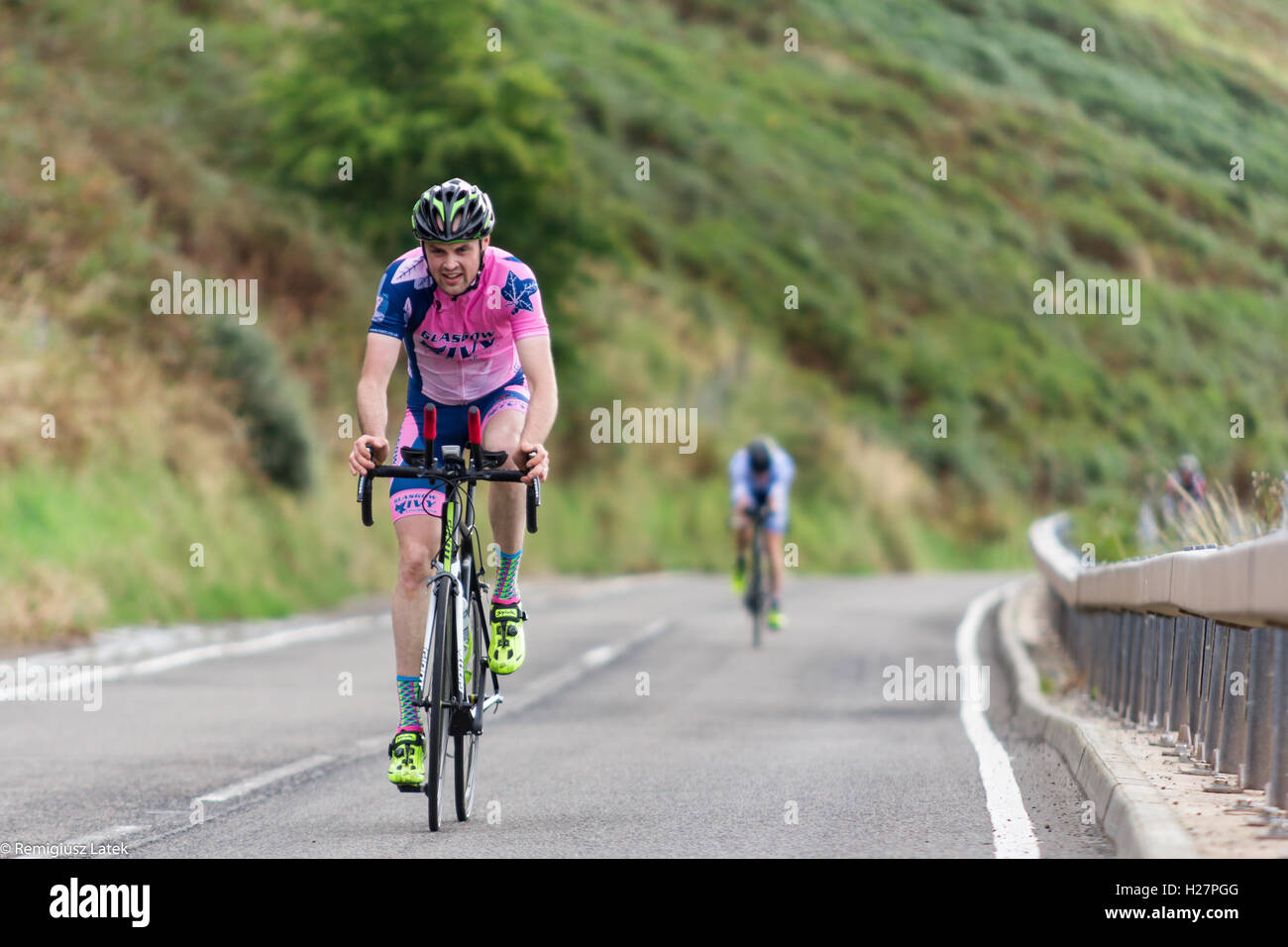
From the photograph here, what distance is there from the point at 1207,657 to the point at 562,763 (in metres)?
3.32

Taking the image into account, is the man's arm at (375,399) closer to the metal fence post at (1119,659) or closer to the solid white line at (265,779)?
the solid white line at (265,779)

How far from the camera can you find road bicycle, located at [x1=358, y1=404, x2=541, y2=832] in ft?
23.9

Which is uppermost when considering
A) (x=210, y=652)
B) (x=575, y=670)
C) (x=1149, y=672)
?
(x=1149, y=672)

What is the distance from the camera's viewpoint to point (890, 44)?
74062 millimetres

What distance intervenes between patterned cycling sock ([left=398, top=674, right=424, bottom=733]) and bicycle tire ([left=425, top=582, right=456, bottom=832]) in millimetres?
111

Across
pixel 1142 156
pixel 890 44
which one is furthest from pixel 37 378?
pixel 890 44

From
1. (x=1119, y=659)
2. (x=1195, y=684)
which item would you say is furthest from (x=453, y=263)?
(x=1119, y=659)

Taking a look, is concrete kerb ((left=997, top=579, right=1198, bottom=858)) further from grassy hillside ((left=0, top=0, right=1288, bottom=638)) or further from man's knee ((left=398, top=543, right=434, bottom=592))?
grassy hillside ((left=0, top=0, right=1288, bottom=638))

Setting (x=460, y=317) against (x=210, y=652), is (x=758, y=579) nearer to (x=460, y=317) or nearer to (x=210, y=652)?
(x=210, y=652)

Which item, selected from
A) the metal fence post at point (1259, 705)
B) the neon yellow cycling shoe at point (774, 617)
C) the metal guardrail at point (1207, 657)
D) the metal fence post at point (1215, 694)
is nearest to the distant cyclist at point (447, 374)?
the metal guardrail at point (1207, 657)

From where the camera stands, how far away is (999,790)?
27.9 ft

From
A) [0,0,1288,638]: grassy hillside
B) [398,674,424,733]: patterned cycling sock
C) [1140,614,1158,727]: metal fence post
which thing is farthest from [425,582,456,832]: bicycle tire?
[0,0,1288,638]: grassy hillside

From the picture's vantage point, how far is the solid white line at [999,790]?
695 cm
